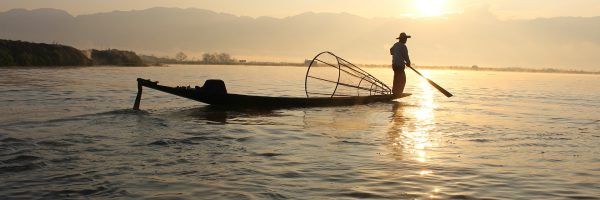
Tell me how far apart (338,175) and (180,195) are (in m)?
2.30

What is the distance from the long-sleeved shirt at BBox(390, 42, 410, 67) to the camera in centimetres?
1986

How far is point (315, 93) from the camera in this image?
1959cm

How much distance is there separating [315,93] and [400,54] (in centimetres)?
363

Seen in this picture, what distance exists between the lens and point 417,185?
6793 millimetres

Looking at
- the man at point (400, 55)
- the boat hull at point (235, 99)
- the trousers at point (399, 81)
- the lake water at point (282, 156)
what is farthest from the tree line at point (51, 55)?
the man at point (400, 55)

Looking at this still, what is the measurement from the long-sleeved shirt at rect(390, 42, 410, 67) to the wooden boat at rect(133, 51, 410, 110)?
1354 millimetres

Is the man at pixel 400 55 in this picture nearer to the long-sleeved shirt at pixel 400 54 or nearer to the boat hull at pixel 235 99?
the long-sleeved shirt at pixel 400 54

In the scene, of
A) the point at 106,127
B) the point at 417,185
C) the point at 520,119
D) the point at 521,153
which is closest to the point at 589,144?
the point at 521,153

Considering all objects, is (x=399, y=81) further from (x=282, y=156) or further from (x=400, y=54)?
(x=282, y=156)

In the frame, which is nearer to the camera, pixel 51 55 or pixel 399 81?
pixel 399 81

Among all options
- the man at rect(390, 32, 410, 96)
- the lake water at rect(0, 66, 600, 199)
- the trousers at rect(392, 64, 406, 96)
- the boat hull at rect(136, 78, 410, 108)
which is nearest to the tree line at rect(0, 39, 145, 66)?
the lake water at rect(0, 66, 600, 199)

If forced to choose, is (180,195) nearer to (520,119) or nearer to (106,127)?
(106,127)

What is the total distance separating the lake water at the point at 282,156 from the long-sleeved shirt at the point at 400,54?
4885 millimetres

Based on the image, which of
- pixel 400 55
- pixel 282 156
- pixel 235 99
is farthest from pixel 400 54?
pixel 282 156
